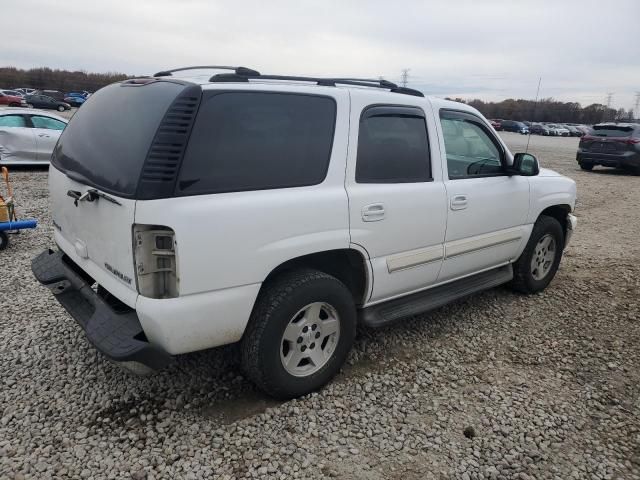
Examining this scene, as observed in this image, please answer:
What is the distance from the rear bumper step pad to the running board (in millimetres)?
1471

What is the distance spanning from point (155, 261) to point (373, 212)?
4.54 feet

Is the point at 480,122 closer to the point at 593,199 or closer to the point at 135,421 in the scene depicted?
the point at 135,421

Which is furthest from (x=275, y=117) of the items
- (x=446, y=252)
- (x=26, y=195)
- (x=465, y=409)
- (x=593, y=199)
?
(x=593, y=199)

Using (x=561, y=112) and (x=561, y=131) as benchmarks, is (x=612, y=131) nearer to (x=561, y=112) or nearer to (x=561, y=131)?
(x=561, y=131)

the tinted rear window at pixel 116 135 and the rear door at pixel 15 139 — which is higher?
the tinted rear window at pixel 116 135

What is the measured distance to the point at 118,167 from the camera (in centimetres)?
255

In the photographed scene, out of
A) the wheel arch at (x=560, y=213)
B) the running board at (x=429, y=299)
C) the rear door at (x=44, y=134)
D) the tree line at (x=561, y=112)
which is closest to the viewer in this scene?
the running board at (x=429, y=299)

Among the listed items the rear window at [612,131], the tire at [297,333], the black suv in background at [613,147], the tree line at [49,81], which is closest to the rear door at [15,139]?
the tire at [297,333]

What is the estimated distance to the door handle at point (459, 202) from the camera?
3.67 meters

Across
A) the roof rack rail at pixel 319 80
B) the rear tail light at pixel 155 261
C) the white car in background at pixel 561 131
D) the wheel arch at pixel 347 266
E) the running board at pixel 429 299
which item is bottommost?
the white car in background at pixel 561 131

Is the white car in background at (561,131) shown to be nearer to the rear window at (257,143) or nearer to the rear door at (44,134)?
the rear door at (44,134)

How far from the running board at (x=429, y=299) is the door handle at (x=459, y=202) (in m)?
0.67

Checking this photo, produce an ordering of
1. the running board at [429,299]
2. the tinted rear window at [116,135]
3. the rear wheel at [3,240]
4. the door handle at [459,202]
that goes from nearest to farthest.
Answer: the tinted rear window at [116,135] < the running board at [429,299] < the door handle at [459,202] < the rear wheel at [3,240]

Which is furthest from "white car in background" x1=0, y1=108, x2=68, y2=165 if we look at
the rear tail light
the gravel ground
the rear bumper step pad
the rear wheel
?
the rear tail light
